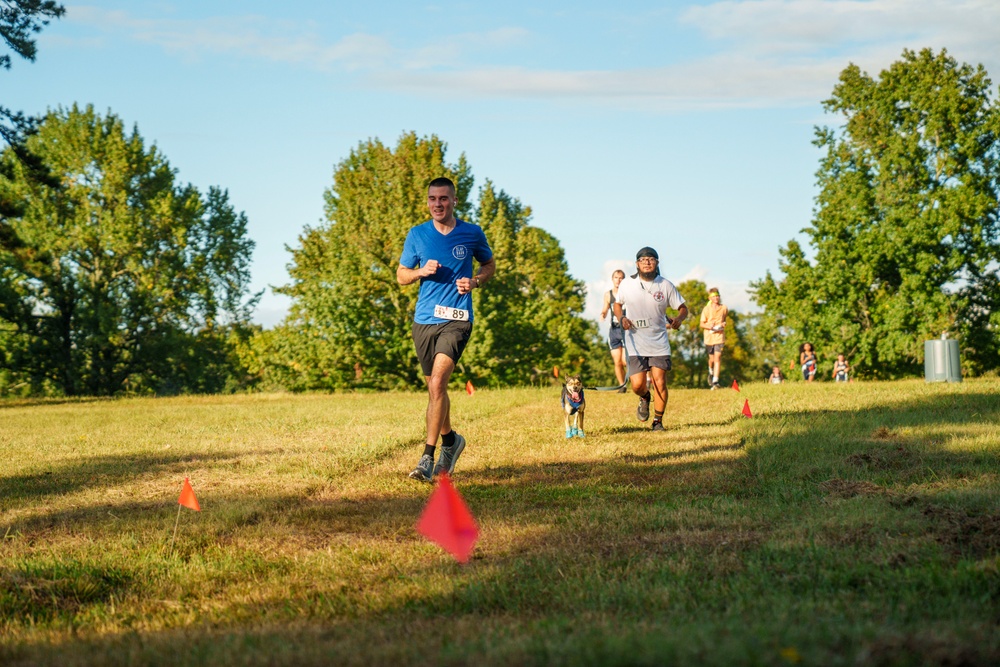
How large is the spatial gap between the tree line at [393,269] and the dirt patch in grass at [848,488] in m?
32.4

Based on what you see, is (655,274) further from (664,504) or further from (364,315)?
(364,315)

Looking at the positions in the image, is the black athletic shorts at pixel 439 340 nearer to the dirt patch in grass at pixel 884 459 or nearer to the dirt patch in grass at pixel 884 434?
the dirt patch in grass at pixel 884 459

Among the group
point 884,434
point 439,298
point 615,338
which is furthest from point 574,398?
point 615,338

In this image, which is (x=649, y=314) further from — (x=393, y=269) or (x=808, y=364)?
(x=393, y=269)

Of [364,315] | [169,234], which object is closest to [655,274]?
[364,315]

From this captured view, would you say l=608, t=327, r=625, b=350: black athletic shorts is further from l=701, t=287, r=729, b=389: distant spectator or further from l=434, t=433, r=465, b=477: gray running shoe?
l=434, t=433, r=465, b=477: gray running shoe

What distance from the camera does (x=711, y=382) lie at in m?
23.1

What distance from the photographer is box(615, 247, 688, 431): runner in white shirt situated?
12859mm

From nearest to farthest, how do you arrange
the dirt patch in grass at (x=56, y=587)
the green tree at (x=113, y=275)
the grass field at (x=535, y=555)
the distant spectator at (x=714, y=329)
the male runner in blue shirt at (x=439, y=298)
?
the grass field at (x=535, y=555) → the dirt patch in grass at (x=56, y=587) → the male runner in blue shirt at (x=439, y=298) → the distant spectator at (x=714, y=329) → the green tree at (x=113, y=275)

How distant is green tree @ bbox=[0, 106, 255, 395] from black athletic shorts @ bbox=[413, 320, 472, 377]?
36.7 m

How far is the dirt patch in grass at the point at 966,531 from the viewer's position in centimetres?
504

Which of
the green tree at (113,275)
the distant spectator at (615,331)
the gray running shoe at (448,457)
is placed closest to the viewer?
the gray running shoe at (448,457)

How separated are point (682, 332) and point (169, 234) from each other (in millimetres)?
51587

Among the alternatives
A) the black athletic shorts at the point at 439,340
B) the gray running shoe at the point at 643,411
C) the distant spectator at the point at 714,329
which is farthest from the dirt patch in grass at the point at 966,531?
the distant spectator at the point at 714,329
